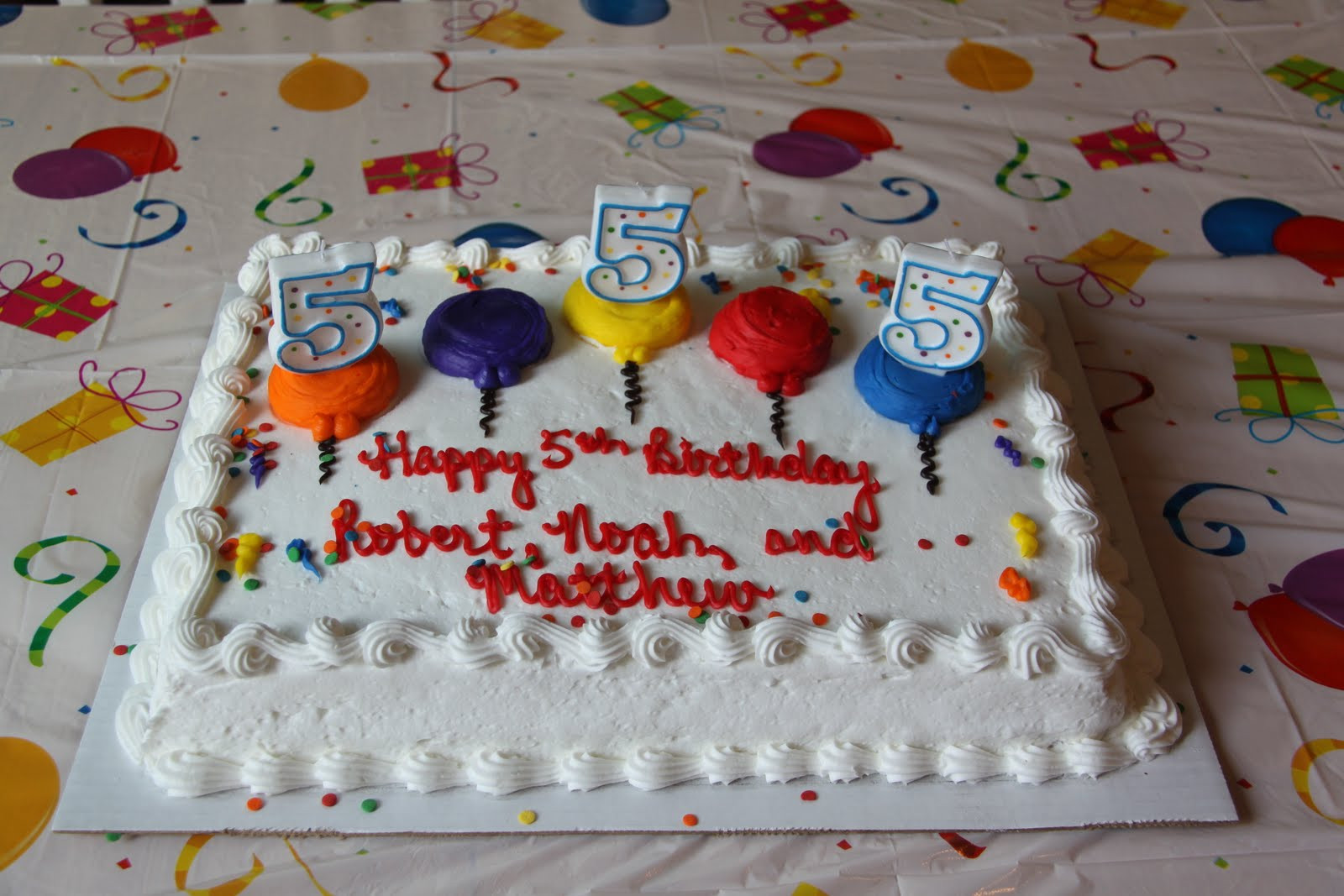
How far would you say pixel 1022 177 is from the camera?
4.04 m

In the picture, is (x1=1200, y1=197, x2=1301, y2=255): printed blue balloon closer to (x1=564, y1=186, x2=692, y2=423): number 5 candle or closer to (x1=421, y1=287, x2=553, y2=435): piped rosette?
(x1=564, y1=186, x2=692, y2=423): number 5 candle

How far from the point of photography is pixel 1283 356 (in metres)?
3.47

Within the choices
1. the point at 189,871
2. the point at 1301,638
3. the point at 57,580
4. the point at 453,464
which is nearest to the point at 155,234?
the point at 57,580

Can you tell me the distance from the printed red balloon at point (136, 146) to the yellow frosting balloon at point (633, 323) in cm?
193

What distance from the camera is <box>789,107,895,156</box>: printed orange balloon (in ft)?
13.5

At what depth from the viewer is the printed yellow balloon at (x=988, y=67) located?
4.38 meters

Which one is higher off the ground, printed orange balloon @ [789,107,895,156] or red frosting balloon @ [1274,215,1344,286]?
printed orange balloon @ [789,107,895,156]

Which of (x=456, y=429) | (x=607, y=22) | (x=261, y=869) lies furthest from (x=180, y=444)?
(x=607, y=22)

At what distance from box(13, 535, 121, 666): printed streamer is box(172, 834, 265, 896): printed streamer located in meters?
0.61

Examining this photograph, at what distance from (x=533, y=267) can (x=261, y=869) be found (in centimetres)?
152

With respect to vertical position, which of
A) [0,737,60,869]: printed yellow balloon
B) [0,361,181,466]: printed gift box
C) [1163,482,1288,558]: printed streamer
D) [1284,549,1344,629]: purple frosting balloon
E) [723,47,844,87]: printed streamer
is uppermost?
[723,47,844,87]: printed streamer

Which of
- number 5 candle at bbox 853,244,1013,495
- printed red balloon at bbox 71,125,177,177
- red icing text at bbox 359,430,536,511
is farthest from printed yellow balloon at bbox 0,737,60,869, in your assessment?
printed red balloon at bbox 71,125,177,177

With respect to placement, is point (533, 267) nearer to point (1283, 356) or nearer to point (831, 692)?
point (831, 692)

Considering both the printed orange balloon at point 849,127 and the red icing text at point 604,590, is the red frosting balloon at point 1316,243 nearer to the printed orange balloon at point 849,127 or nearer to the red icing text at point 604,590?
the printed orange balloon at point 849,127
